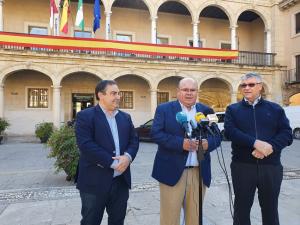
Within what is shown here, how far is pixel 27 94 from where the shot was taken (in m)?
18.5

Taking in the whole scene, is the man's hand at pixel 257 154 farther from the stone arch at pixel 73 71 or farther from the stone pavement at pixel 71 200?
the stone arch at pixel 73 71

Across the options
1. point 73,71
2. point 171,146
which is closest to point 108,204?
point 171,146

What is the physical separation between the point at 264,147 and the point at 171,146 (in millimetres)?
944

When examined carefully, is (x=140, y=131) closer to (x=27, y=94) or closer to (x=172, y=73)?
(x=172, y=73)

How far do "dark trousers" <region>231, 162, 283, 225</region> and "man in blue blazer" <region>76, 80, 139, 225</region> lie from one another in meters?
1.22

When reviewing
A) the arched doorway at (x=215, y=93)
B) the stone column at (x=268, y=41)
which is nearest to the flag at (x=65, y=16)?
the arched doorway at (x=215, y=93)

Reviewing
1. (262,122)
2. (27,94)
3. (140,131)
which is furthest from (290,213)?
(27,94)

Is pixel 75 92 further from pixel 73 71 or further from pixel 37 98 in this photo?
pixel 73 71

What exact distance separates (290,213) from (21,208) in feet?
14.1

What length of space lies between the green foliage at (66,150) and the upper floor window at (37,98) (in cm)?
1315

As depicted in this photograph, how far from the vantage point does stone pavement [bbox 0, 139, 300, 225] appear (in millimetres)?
4254

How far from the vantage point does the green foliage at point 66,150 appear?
6.38 metres

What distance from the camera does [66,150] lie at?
21.1 ft

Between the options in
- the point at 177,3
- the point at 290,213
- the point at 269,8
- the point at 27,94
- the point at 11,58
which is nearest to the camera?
the point at 290,213
